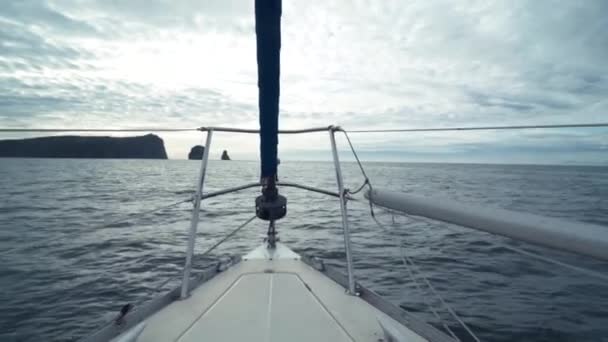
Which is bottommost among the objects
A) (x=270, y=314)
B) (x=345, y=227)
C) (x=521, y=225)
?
(x=270, y=314)

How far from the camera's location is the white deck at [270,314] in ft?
5.91

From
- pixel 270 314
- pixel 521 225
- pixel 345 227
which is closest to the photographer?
pixel 521 225

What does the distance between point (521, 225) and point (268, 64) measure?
1.66m

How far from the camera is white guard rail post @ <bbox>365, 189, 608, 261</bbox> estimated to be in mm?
1018

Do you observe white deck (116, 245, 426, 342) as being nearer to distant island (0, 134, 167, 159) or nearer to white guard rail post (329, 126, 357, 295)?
white guard rail post (329, 126, 357, 295)

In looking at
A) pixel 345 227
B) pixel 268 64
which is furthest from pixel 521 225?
pixel 268 64

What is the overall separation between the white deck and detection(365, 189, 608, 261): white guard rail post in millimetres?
713

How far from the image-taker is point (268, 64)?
203 centimetres

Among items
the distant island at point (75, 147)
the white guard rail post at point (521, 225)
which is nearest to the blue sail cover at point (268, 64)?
the white guard rail post at point (521, 225)

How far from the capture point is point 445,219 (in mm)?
1543

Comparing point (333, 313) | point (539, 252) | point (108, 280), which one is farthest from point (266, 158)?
point (539, 252)

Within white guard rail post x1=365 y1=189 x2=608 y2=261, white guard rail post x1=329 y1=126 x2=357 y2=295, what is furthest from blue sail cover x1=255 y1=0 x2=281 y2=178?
white guard rail post x1=365 y1=189 x2=608 y2=261

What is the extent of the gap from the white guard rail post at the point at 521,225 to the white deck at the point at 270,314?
713mm

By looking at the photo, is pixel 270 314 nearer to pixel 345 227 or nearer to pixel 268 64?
pixel 345 227
